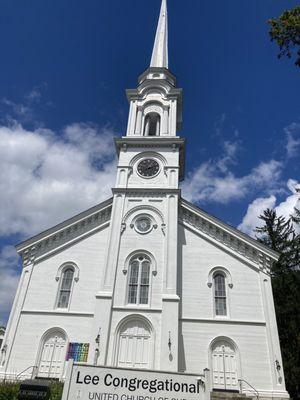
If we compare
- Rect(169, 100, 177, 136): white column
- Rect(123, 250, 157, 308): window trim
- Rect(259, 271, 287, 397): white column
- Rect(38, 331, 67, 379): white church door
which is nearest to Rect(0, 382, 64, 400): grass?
Rect(38, 331, 67, 379): white church door

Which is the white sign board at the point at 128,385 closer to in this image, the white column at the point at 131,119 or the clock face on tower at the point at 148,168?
the clock face on tower at the point at 148,168

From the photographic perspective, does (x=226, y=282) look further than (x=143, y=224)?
No

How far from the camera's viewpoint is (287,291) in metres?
25.4

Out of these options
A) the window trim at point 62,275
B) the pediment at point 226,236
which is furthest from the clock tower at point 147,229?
the window trim at point 62,275

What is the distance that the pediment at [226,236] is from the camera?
65.7 feet

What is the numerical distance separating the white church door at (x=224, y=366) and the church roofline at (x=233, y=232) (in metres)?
6.02

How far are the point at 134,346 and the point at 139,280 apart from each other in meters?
3.81

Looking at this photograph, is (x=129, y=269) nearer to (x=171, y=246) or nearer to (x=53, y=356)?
(x=171, y=246)

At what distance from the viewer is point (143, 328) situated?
18562 millimetres

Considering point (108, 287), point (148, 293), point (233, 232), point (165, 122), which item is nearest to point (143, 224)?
point (148, 293)

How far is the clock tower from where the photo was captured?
59.3 feet

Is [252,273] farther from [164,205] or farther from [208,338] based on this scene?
[164,205]

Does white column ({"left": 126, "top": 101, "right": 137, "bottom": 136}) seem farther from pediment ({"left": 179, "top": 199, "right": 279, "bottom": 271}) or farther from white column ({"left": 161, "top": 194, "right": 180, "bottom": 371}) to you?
pediment ({"left": 179, "top": 199, "right": 279, "bottom": 271})

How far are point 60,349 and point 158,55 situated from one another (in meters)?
29.0
